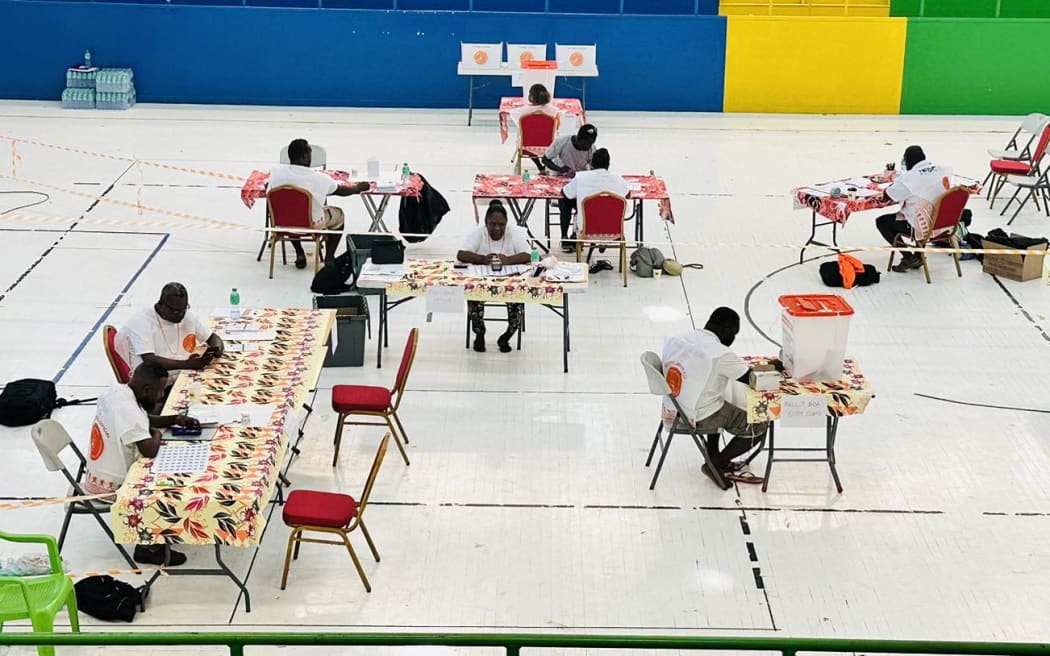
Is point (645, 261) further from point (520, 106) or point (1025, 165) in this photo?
point (1025, 165)

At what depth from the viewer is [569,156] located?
13.9m

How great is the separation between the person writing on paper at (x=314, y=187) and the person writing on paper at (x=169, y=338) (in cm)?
328

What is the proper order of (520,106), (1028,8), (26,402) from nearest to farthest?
(26,402), (520,106), (1028,8)

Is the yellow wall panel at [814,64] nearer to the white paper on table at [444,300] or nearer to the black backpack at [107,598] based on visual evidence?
the white paper on table at [444,300]

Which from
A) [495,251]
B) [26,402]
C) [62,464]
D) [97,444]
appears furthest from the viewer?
[495,251]

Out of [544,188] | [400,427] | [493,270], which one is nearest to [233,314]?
[400,427]

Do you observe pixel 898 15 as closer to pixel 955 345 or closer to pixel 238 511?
pixel 955 345

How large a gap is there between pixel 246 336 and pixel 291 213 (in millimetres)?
3350

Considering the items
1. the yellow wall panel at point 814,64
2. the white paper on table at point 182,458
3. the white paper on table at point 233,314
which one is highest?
the yellow wall panel at point 814,64

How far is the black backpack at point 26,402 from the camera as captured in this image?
9570mm

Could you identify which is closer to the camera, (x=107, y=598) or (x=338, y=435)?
(x=107, y=598)

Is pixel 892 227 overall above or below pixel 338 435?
above

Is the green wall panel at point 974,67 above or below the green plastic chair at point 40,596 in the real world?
above

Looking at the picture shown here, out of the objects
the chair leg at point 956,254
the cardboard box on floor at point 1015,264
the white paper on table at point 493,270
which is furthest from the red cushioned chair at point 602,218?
the cardboard box on floor at point 1015,264
